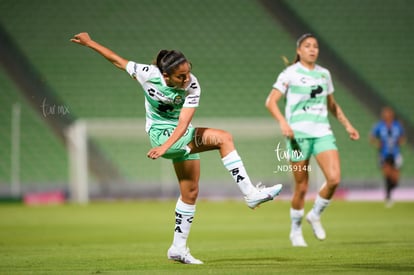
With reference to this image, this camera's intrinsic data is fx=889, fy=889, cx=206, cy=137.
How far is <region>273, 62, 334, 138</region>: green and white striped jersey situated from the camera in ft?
31.8

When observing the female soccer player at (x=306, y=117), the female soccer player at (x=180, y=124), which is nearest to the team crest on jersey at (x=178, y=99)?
the female soccer player at (x=180, y=124)

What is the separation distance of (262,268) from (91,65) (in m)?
16.1

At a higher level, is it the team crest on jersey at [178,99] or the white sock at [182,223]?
the team crest on jersey at [178,99]

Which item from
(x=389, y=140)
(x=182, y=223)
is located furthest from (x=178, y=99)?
(x=389, y=140)

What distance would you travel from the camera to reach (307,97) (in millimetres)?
9695

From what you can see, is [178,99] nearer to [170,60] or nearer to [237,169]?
[170,60]

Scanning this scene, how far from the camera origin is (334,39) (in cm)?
2380

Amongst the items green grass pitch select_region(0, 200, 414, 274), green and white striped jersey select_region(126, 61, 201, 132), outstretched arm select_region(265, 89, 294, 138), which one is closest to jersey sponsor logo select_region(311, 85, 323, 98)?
outstretched arm select_region(265, 89, 294, 138)

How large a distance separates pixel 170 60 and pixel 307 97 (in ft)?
9.23

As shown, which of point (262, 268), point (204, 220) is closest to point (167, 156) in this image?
point (262, 268)

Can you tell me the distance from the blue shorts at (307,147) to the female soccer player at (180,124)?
7.08ft

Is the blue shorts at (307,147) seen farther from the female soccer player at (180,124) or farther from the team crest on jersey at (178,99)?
the team crest on jersey at (178,99)

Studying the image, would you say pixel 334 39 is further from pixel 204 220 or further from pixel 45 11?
pixel 204 220

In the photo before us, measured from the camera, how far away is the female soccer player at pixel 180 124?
23.7 feet
